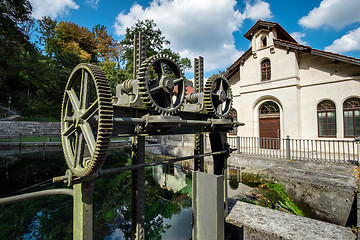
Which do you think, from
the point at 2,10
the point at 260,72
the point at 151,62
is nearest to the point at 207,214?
the point at 151,62

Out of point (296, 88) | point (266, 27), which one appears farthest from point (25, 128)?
point (296, 88)

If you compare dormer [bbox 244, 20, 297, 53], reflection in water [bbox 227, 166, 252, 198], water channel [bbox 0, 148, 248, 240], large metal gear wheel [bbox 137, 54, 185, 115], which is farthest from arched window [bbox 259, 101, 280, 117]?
large metal gear wheel [bbox 137, 54, 185, 115]

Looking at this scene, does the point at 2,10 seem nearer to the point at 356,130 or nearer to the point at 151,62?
the point at 151,62

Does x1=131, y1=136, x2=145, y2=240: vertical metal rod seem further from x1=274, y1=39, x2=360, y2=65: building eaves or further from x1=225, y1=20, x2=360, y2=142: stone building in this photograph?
x1=274, y1=39, x2=360, y2=65: building eaves

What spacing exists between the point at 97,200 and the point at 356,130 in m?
14.7

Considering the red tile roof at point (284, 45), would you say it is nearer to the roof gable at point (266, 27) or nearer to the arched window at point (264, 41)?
the roof gable at point (266, 27)

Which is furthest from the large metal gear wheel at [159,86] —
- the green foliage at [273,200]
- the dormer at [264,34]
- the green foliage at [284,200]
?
the dormer at [264,34]

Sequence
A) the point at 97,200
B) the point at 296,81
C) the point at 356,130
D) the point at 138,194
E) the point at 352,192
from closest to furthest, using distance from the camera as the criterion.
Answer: the point at 138,194 → the point at 352,192 → the point at 97,200 → the point at 356,130 → the point at 296,81

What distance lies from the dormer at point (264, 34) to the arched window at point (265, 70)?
117 centimetres

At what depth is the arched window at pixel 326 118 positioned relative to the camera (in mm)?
12039

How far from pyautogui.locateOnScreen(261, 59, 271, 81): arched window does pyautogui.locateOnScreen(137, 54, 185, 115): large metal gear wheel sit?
14365 mm

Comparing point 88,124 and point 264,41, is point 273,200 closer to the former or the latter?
point 88,124

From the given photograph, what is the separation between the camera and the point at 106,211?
230 inches

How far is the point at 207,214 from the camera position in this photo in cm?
261
